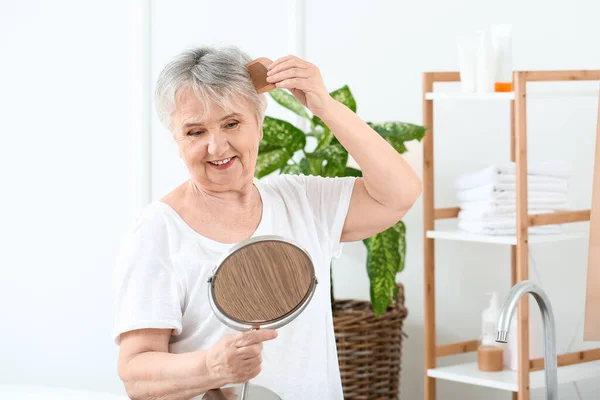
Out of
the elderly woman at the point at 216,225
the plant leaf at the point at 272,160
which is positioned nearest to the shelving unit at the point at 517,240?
the plant leaf at the point at 272,160

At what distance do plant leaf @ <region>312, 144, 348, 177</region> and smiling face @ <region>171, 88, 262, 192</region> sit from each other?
1.31 meters

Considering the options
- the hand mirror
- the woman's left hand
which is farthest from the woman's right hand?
the woman's left hand

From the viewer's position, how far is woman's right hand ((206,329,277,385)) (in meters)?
1.27

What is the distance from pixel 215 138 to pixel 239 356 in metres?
0.41

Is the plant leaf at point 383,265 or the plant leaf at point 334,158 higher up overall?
the plant leaf at point 334,158

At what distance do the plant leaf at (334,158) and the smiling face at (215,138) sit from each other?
131cm

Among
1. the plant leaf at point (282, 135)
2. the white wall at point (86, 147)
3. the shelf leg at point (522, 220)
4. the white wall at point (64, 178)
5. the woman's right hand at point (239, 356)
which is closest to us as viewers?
the woman's right hand at point (239, 356)

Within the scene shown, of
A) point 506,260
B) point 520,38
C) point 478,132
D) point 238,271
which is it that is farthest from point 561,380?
point 238,271

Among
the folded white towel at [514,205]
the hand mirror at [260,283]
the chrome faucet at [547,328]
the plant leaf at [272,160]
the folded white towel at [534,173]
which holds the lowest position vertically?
the chrome faucet at [547,328]

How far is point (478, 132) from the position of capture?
10.3 ft

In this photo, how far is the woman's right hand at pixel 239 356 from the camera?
127 cm

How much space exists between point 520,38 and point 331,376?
172 centimetres

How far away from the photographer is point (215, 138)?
1.53 meters

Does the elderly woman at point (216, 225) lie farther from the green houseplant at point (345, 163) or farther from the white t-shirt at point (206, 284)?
the green houseplant at point (345, 163)
